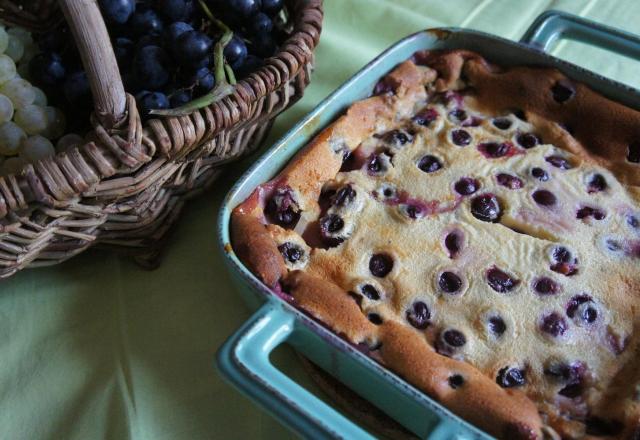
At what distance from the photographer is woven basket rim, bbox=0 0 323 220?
640 mm

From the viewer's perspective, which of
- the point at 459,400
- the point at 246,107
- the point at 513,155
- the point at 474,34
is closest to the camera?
the point at 459,400

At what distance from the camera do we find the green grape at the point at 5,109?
74cm

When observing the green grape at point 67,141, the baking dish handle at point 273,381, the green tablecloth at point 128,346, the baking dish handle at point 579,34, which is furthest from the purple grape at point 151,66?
the baking dish handle at point 579,34

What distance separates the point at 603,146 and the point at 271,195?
17.5 inches

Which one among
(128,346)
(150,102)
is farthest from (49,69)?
(128,346)

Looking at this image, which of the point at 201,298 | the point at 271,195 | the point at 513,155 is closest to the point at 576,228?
the point at 513,155

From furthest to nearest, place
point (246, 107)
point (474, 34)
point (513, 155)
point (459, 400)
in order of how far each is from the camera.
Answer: point (474, 34) → point (513, 155) → point (246, 107) → point (459, 400)

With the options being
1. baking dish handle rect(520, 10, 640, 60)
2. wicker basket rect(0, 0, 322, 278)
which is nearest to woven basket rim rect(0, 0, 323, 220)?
wicker basket rect(0, 0, 322, 278)

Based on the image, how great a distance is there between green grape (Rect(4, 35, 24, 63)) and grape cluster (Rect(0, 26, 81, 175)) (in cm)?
1

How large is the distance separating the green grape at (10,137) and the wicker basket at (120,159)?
0.39ft

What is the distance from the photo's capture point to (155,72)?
79 cm

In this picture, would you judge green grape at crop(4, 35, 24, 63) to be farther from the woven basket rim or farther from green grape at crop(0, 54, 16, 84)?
the woven basket rim

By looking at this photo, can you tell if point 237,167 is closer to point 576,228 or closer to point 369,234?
point 369,234

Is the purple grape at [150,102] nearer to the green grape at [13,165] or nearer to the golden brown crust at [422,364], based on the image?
the green grape at [13,165]
